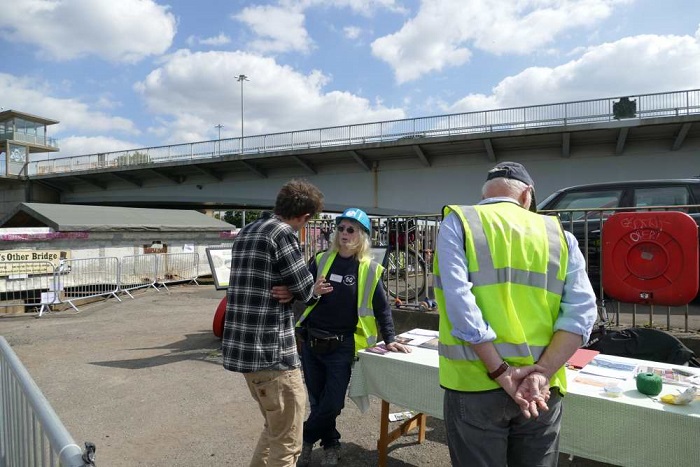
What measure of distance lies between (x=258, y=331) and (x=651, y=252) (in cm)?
412

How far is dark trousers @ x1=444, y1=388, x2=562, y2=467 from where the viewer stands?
1.76 m

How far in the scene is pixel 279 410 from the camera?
2.60m

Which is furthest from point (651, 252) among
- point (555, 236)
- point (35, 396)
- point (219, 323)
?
point (219, 323)

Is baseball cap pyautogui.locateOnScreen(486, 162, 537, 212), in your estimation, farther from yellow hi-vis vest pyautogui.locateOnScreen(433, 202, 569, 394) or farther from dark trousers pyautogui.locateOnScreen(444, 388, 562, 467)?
dark trousers pyautogui.locateOnScreen(444, 388, 562, 467)

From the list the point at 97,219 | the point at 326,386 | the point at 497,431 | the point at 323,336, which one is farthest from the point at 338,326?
the point at 97,219

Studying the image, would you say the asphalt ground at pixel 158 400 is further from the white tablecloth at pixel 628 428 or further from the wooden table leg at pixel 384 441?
the white tablecloth at pixel 628 428

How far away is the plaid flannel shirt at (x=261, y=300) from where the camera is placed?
255 centimetres

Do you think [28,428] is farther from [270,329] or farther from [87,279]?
[87,279]

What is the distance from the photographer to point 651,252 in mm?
4660

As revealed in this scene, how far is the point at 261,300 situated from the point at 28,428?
1.17 metres

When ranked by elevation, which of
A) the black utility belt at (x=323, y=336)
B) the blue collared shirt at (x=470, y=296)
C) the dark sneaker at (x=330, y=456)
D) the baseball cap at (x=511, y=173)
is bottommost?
the dark sneaker at (x=330, y=456)

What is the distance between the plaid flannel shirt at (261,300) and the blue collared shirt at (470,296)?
3.41 feet

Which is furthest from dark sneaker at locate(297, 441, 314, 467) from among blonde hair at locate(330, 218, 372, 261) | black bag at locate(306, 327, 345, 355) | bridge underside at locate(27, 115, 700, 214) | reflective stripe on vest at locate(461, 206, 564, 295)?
bridge underside at locate(27, 115, 700, 214)

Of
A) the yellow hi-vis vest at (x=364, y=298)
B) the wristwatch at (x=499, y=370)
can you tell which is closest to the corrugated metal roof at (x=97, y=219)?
the yellow hi-vis vest at (x=364, y=298)
